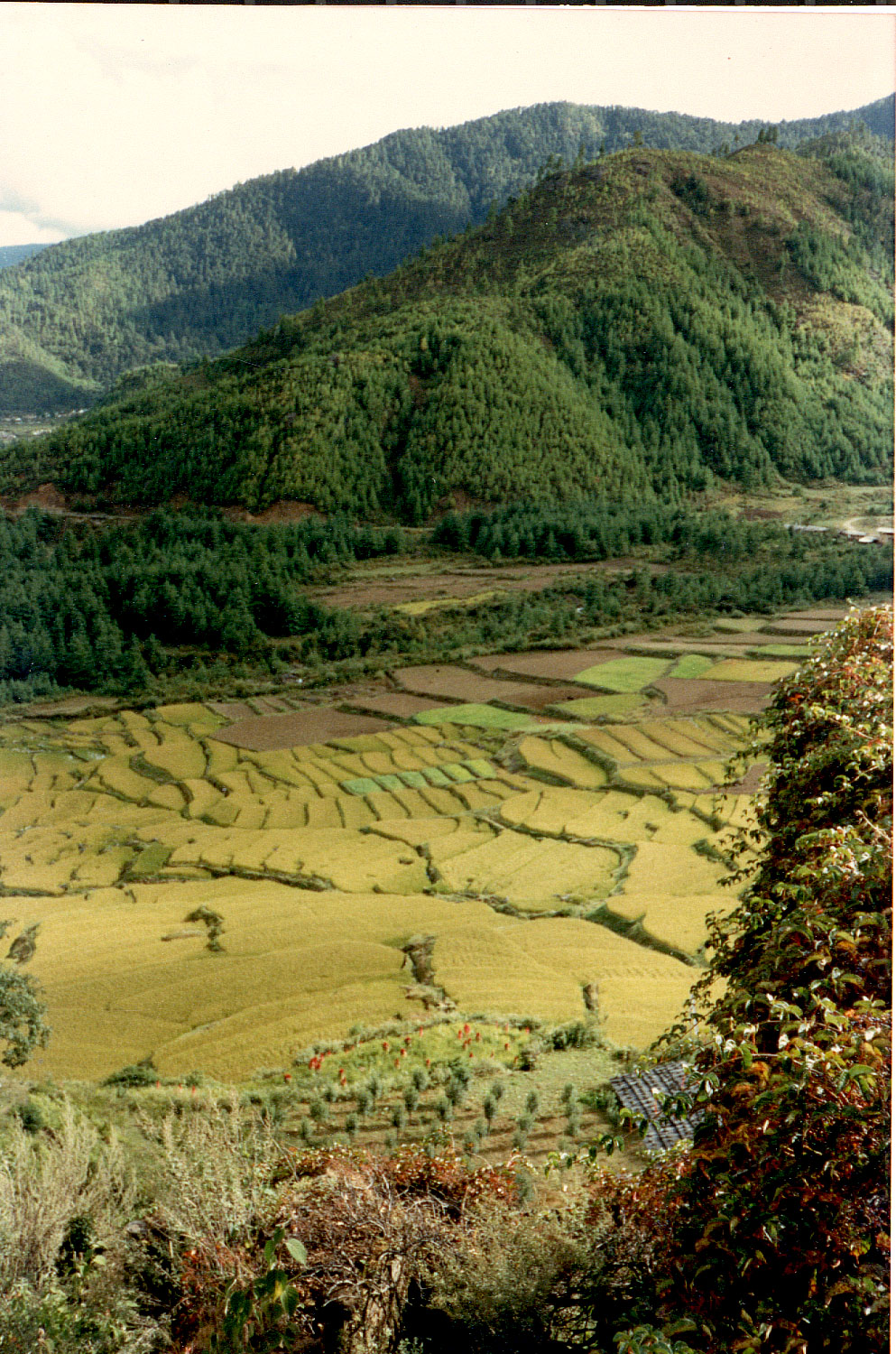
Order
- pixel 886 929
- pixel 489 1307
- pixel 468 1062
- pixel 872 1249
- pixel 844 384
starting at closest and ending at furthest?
pixel 872 1249 → pixel 886 929 → pixel 489 1307 → pixel 468 1062 → pixel 844 384

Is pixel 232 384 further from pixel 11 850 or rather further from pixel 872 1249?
pixel 872 1249

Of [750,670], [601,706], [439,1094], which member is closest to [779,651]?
[750,670]

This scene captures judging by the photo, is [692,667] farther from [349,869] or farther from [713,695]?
[349,869]

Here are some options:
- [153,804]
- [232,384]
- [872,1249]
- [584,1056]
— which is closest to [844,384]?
[232,384]

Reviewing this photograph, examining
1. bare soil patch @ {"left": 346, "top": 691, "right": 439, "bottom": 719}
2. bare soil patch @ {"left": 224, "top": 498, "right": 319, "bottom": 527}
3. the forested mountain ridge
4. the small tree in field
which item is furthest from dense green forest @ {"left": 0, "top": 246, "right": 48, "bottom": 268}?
the small tree in field

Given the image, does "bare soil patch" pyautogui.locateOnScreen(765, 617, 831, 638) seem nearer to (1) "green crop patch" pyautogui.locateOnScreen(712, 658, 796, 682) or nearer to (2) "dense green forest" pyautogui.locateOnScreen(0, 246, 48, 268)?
(1) "green crop patch" pyautogui.locateOnScreen(712, 658, 796, 682)
